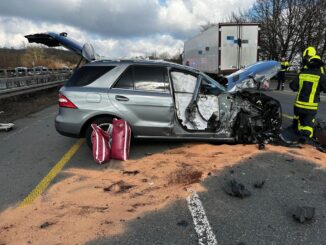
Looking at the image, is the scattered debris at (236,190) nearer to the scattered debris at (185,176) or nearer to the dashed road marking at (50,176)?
the scattered debris at (185,176)

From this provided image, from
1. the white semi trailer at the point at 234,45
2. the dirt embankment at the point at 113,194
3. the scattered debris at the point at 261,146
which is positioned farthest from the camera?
the white semi trailer at the point at 234,45

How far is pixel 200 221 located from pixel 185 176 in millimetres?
1301

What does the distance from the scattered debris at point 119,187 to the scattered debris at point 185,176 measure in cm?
59

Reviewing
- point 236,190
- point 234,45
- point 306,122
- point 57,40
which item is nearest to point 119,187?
point 236,190

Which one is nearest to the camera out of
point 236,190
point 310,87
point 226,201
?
point 226,201

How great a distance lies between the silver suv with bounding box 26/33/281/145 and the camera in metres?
6.06

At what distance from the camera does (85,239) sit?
11.0 ft

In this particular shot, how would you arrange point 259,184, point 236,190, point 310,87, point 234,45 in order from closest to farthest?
1. point 236,190
2. point 259,184
3. point 310,87
4. point 234,45

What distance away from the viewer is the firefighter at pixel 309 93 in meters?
6.72

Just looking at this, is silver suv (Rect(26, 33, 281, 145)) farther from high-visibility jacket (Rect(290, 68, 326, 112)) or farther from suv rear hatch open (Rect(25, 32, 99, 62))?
suv rear hatch open (Rect(25, 32, 99, 62))

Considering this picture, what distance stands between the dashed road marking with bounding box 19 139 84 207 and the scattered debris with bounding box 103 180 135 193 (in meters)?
0.87

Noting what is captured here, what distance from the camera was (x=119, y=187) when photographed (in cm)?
464

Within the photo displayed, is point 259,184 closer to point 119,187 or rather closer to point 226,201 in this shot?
point 226,201

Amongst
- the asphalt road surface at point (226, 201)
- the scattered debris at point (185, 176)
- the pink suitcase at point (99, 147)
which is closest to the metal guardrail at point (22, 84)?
the asphalt road surface at point (226, 201)
